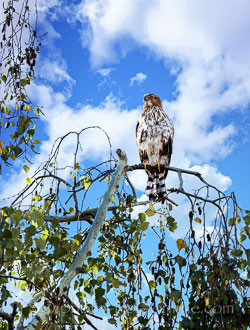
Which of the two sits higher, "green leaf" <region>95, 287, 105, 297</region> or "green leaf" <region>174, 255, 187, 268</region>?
"green leaf" <region>174, 255, 187, 268</region>

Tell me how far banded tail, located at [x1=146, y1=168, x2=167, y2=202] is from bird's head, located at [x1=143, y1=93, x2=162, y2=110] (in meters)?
1.17

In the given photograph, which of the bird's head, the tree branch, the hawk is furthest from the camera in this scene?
the bird's head

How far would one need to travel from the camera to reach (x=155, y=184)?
4.07 meters

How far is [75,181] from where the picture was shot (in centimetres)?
298

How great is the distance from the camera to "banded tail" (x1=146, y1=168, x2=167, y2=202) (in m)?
4.13

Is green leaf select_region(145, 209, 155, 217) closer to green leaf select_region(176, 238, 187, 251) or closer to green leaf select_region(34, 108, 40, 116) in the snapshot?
green leaf select_region(176, 238, 187, 251)

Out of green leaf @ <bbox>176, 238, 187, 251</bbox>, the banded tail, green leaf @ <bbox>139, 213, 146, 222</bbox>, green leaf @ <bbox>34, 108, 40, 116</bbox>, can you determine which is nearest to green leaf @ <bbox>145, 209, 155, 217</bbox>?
green leaf @ <bbox>139, 213, 146, 222</bbox>

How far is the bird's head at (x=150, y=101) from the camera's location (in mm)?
5113

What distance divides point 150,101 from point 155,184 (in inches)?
56.7

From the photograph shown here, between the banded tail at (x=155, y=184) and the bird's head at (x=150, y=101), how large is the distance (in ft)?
3.83

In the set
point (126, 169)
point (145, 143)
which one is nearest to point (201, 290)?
point (126, 169)

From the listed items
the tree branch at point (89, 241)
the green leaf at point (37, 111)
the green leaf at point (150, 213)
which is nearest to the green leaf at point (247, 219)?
the green leaf at point (150, 213)

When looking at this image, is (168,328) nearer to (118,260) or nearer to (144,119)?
(118,260)

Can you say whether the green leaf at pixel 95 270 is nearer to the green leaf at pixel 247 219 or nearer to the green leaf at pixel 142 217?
the green leaf at pixel 142 217
